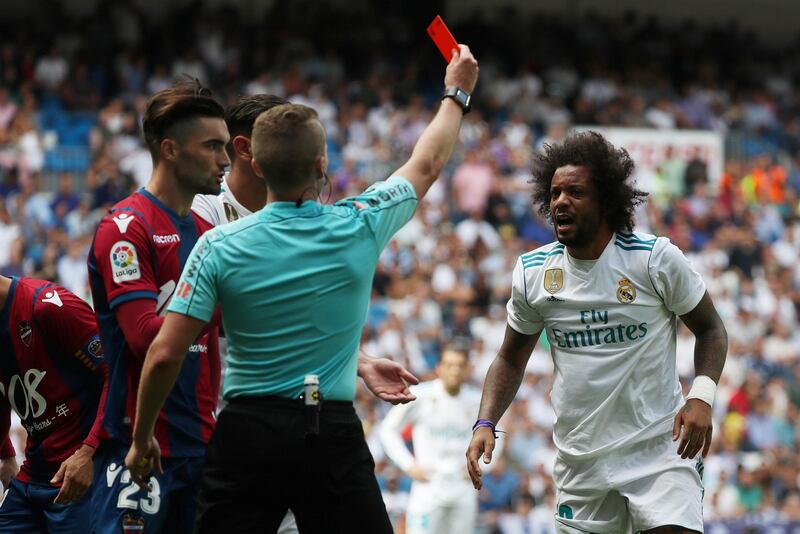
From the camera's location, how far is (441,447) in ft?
41.1

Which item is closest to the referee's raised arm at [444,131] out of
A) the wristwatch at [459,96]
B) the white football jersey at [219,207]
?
the wristwatch at [459,96]

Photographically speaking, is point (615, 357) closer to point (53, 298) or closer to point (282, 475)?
point (282, 475)

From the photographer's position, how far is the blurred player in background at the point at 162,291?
5.32m

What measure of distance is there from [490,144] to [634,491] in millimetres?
16569

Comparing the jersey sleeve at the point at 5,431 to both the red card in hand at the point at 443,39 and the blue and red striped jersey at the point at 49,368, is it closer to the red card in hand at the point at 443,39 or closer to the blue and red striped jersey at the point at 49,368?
the blue and red striped jersey at the point at 49,368

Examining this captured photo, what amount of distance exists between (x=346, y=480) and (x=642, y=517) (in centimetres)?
190

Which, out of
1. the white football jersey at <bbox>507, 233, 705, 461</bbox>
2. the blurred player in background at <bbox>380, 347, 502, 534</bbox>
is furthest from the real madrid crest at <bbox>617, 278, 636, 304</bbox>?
the blurred player in background at <bbox>380, 347, 502, 534</bbox>

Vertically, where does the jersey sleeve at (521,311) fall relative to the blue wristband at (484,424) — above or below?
above

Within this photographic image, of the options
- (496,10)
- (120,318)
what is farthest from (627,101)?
(120,318)

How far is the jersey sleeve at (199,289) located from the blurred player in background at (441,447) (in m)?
7.57

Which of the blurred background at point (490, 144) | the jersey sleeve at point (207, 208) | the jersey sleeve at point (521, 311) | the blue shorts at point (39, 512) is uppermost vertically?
the blurred background at point (490, 144)

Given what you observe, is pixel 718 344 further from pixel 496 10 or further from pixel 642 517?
pixel 496 10

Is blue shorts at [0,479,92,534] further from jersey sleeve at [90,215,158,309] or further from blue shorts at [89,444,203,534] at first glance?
jersey sleeve at [90,215,158,309]

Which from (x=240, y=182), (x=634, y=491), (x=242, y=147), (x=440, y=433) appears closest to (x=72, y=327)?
(x=240, y=182)
